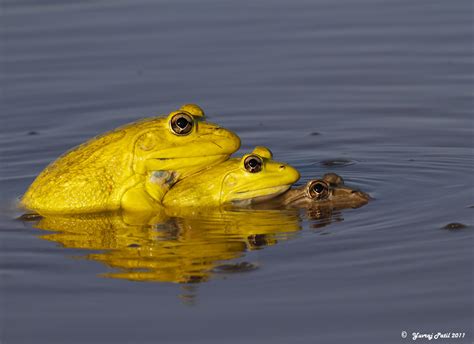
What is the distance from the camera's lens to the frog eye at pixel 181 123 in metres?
11.7

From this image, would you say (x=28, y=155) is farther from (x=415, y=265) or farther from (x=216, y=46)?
(x=415, y=265)

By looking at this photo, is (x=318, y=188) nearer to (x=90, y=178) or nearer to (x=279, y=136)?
(x=90, y=178)

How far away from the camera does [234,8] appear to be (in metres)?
20.0

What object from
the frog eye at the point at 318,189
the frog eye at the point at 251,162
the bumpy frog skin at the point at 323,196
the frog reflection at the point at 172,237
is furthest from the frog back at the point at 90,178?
the frog eye at the point at 318,189

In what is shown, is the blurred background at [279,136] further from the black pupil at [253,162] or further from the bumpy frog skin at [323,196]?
the black pupil at [253,162]

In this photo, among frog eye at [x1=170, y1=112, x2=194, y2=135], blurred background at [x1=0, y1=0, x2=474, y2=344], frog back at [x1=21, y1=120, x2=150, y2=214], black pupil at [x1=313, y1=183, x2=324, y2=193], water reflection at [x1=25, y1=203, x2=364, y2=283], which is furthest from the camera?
black pupil at [x1=313, y1=183, x2=324, y2=193]

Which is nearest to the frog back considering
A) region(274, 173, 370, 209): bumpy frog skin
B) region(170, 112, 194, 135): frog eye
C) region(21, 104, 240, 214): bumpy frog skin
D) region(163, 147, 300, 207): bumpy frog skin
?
region(21, 104, 240, 214): bumpy frog skin

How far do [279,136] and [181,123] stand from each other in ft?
10.6

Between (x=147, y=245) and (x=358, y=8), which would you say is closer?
(x=147, y=245)

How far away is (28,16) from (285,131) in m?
6.79

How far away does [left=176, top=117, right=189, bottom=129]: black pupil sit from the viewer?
1168 centimetres

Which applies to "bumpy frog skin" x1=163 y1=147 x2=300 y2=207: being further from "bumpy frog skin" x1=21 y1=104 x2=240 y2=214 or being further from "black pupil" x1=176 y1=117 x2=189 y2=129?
"black pupil" x1=176 y1=117 x2=189 y2=129

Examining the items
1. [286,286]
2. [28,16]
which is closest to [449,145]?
[286,286]

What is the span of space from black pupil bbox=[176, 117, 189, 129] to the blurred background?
50.3 inches
